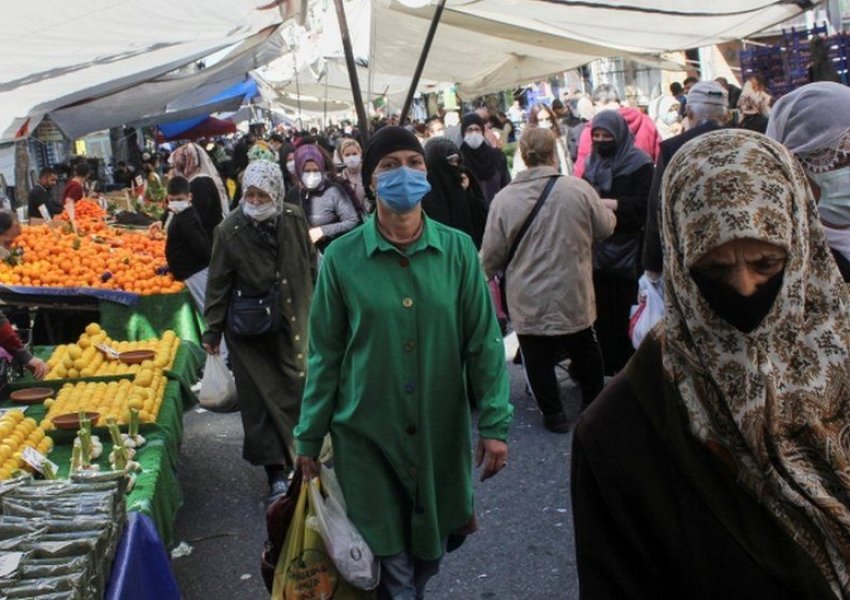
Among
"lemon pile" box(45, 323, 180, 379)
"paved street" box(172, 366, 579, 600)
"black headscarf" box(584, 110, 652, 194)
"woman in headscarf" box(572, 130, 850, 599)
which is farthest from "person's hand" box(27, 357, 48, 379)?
"woman in headscarf" box(572, 130, 850, 599)

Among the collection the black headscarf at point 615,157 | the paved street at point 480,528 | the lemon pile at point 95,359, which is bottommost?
the paved street at point 480,528

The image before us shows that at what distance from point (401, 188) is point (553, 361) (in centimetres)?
334

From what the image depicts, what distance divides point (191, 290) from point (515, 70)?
799cm

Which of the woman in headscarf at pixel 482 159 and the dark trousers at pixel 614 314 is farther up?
the woman in headscarf at pixel 482 159

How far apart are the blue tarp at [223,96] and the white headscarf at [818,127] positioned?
18.9 metres

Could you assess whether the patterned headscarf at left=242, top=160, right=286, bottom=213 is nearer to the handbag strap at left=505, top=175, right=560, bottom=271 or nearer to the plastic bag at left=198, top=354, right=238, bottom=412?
the plastic bag at left=198, top=354, right=238, bottom=412

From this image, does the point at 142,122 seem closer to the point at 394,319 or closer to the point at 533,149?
the point at 533,149

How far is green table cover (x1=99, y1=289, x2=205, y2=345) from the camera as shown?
9477 millimetres

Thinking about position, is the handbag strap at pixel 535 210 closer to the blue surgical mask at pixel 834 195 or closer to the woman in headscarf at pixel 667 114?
the blue surgical mask at pixel 834 195

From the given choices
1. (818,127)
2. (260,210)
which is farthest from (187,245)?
(818,127)

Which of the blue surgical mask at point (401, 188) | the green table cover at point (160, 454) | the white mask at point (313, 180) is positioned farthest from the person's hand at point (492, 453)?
the white mask at point (313, 180)

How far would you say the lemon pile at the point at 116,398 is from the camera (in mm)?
5781

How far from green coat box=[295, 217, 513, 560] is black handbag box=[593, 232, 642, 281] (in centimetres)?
376

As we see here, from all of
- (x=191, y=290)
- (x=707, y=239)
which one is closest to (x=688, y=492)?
(x=707, y=239)
